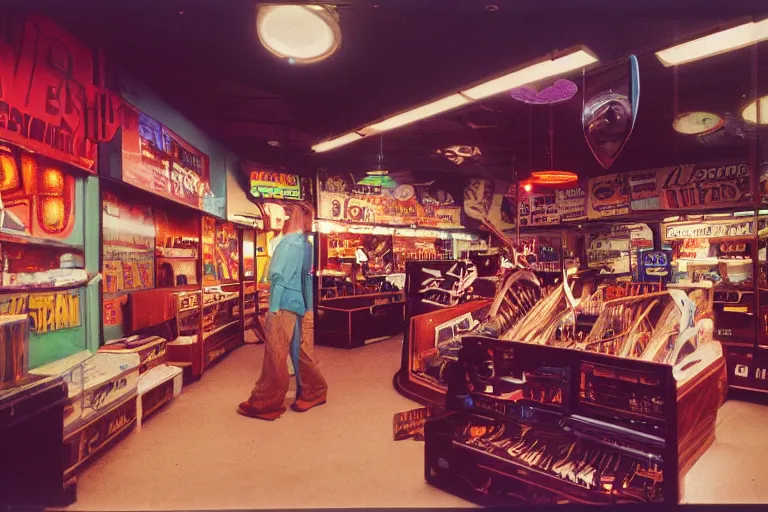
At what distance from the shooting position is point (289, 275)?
3973 mm

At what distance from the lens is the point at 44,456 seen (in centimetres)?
227

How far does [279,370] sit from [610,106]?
3715 millimetres

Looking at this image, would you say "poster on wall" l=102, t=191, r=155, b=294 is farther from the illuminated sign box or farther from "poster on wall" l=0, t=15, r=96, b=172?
the illuminated sign box

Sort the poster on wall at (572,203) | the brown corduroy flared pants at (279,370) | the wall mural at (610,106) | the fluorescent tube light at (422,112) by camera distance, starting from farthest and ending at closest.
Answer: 1. the poster on wall at (572,203)
2. the fluorescent tube light at (422,112)
3. the brown corduroy flared pants at (279,370)
4. the wall mural at (610,106)

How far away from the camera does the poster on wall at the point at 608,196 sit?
8305 millimetres

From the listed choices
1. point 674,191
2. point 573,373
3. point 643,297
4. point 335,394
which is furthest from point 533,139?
point 573,373

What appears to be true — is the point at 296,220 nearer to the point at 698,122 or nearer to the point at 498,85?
the point at 498,85

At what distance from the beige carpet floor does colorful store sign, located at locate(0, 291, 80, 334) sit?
1.09 meters

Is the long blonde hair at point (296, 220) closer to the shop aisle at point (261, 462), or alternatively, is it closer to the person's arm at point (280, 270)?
the person's arm at point (280, 270)

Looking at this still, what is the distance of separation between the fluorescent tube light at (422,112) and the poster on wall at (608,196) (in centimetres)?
545

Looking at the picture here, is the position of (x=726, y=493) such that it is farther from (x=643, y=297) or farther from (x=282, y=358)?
(x=282, y=358)

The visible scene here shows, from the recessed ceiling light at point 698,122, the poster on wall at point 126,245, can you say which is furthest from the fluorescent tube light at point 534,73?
the poster on wall at point 126,245

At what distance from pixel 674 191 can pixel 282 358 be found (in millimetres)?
7750

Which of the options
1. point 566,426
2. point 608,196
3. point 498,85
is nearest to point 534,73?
point 498,85
